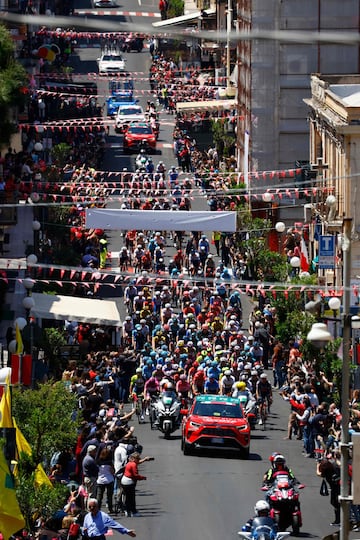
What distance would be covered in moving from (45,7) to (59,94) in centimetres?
3161

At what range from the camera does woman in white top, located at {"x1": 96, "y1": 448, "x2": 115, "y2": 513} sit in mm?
31719

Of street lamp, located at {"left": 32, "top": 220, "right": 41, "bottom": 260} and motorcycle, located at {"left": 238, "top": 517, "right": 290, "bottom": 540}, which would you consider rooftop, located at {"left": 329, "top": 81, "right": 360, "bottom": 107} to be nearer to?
street lamp, located at {"left": 32, "top": 220, "right": 41, "bottom": 260}

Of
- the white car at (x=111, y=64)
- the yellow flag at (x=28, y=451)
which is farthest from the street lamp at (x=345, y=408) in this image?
the white car at (x=111, y=64)

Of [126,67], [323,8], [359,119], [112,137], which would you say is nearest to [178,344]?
[359,119]

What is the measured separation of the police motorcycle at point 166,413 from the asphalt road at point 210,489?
0.72 ft

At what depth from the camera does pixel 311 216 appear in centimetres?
6262

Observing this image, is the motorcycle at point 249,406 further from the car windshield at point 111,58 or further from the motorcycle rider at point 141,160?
the car windshield at point 111,58

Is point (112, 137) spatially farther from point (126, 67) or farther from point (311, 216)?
point (311, 216)

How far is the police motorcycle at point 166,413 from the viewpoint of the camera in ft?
133

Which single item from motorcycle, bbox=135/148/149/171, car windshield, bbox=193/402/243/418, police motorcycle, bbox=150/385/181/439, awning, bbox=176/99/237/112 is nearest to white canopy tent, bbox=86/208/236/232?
police motorcycle, bbox=150/385/181/439

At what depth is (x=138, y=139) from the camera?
86.4 m

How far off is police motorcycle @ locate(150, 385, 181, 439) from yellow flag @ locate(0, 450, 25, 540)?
48.4 feet

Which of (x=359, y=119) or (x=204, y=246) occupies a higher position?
(x=359, y=119)

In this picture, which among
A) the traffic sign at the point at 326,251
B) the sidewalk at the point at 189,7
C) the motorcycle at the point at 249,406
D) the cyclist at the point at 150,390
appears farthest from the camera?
the sidewalk at the point at 189,7
